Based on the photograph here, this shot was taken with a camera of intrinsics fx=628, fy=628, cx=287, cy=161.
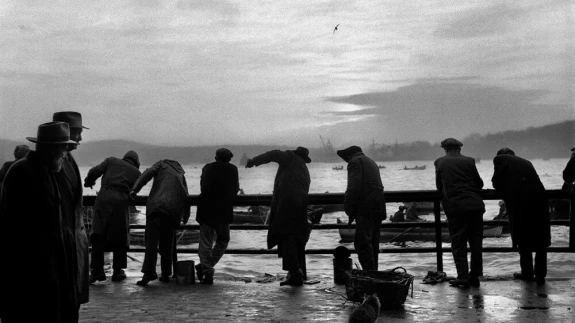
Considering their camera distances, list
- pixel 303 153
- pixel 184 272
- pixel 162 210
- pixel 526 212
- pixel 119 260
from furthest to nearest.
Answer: pixel 303 153, pixel 119 260, pixel 184 272, pixel 162 210, pixel 526 212

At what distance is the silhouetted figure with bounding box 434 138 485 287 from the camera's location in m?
7.88

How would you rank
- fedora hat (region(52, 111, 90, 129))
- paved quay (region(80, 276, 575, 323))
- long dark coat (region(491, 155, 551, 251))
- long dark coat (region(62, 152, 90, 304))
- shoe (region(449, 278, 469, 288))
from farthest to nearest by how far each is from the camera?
long dark coat (region(491, 155, 551, 251)) → shoe (region(449, 278, 469, 288)) → paved quay (region(80, 276, 575, 323)) → fedora hat (region(52, 111, 90, 129)) → long dark coat (region(62, 152, 90, 304))

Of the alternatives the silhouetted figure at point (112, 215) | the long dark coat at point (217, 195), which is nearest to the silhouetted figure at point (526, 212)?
the long dark coat at point (217, 195)

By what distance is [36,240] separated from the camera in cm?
423

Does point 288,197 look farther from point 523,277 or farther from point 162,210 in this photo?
point 523,277

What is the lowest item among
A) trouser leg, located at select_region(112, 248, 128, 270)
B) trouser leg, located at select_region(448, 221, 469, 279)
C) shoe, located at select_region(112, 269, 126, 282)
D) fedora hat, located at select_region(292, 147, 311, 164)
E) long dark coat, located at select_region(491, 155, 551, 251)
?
shoe, located at select_region(112, 269, 126, 282)

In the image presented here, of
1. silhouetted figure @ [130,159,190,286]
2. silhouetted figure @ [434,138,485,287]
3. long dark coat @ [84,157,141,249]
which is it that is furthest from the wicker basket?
long dark coat @ [84,157,141,249]

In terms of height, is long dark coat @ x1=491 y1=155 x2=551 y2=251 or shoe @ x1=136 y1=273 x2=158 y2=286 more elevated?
long dark coat @ x1=491 y1=155 x2=551 y2=251

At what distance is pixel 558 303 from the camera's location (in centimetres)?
677

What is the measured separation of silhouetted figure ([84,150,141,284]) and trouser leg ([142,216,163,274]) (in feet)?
1.30

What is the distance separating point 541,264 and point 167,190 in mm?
4964

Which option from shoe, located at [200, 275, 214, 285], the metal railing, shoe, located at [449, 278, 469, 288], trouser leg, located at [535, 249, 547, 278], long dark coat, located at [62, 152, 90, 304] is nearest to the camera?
long dark coat, located at [62, 152, 90, 304]

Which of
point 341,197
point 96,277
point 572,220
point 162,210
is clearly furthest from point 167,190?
point 572,220

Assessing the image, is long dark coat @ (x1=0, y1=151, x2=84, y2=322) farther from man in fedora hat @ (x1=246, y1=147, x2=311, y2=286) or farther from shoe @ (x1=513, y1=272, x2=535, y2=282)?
shoe @ (x1=513, y1=272, x2=535, y2=282)
